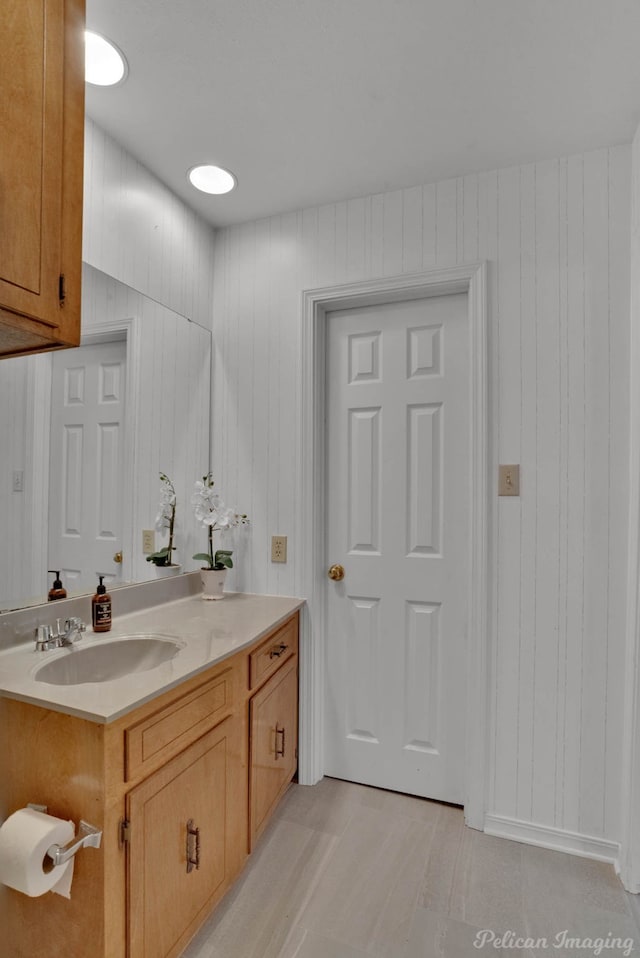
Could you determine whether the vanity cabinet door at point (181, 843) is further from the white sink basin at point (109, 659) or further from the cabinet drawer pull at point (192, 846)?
the white sink basin at point (109, 659)

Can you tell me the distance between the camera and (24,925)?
1123 mm

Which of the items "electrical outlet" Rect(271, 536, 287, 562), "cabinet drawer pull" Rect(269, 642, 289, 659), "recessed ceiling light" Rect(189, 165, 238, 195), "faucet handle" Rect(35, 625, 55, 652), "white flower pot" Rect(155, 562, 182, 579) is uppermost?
"recessed ceiling light" Rect(189, 165, 238, 195)

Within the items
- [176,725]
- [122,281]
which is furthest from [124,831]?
[122,281]

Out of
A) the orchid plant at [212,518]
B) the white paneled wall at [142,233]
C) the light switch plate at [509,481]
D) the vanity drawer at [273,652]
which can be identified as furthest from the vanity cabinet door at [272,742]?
the white paneled wall at [142,233]

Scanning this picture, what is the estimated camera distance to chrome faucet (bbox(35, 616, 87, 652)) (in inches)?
53.7

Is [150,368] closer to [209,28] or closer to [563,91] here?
[209,28]

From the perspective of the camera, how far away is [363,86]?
1498 mm

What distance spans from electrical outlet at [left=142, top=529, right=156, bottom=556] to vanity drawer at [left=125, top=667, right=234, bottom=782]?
68 cm

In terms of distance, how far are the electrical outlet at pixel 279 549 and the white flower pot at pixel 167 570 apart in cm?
40

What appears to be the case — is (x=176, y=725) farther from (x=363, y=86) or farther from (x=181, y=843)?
(x=363, y=86)

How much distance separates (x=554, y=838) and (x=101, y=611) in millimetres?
1774

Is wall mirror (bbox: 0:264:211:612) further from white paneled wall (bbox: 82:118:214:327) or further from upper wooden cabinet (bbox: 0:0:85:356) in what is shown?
upper wooden cabinet (bbox: 0:0:85:356)

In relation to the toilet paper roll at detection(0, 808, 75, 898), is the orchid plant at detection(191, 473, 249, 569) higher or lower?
higher

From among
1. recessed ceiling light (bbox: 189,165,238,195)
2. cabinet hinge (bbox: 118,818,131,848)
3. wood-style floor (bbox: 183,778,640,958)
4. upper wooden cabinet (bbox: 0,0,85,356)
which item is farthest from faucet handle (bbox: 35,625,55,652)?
recessed ceiling light (bbox: 189,165,238,195)
